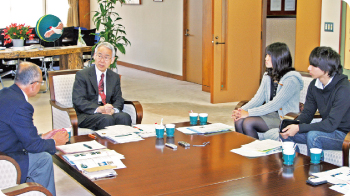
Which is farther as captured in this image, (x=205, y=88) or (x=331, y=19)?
(x=205, y=88)

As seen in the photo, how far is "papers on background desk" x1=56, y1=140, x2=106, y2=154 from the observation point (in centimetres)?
283

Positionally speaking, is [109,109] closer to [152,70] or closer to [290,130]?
[290,130]

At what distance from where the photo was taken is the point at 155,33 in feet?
34.5

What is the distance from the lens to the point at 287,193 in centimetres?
217

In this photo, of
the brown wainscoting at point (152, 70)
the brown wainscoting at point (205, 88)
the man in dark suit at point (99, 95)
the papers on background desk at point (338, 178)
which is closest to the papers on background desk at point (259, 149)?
the papers on background desk at point (338, 178)

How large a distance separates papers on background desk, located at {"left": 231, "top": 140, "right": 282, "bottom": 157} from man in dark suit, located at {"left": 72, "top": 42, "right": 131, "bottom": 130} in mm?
1547

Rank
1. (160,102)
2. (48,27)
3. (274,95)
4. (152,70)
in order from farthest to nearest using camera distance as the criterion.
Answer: (152,70), (160,102), (48,27), (274,95)

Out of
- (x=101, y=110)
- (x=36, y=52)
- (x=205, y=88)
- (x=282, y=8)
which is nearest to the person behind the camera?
(x=101, y=110)

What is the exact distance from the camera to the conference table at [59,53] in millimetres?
6465

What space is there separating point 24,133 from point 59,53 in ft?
14.1

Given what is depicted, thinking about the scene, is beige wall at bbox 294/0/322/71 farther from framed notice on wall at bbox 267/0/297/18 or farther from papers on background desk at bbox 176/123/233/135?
papers on background desk at bbox 176/123/233/135

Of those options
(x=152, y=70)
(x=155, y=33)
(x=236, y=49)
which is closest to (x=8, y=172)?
(x=236, y=49)

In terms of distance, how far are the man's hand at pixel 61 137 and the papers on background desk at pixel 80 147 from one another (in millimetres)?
41

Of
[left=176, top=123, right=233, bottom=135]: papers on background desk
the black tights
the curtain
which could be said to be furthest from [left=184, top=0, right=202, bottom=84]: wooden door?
the curtain
